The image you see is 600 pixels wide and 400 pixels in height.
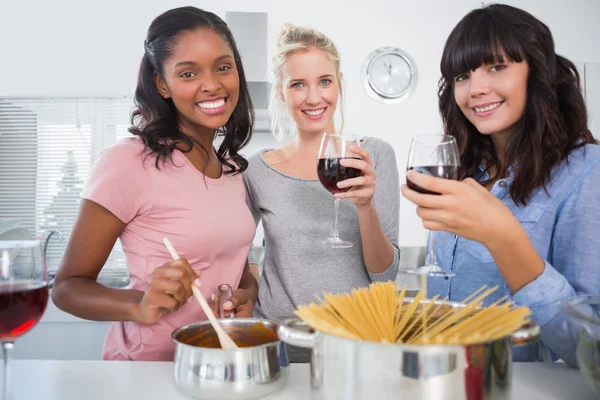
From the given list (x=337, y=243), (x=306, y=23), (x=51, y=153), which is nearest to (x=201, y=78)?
(x=337, y=243)

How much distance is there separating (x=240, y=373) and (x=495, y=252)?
48cm

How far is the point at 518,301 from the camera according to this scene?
0.86 metres

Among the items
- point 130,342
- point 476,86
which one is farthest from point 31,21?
point 476,86

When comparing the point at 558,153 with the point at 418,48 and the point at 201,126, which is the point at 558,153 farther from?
the point at 418,48

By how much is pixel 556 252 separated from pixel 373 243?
1.75 ft

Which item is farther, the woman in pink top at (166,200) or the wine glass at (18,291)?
the woman in pink top at (166,200)

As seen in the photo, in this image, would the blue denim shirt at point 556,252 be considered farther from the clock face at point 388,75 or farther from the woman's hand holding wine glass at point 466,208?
the clock face at point 388,75

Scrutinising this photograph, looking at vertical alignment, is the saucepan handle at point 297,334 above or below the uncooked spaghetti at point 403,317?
below

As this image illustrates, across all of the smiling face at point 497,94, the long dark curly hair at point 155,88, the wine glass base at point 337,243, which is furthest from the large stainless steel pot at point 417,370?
the long dark curly hair at point 155,88

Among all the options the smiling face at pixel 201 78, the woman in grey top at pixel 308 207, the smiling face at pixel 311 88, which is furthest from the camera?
the smiling face at pixel 311 88

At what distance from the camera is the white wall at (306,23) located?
12.3 ft

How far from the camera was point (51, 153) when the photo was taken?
4.03 metres

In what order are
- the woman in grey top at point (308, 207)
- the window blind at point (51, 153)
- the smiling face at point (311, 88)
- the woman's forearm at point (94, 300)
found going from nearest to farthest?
the woman's forearm at point (94, 300), the woman in grey top at point (308, 207), the smiling face at point (311, 88), the window blind at point (51, 153)

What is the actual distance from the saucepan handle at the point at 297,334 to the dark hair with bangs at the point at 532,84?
68cm
